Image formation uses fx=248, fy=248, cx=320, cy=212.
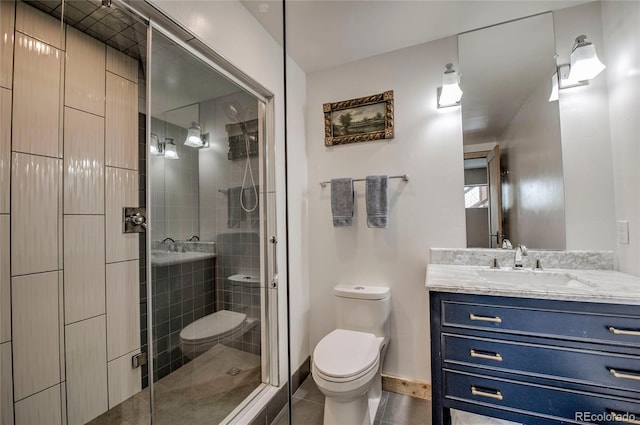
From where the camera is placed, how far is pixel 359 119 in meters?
1.89

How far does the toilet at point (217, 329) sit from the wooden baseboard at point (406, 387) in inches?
39.4

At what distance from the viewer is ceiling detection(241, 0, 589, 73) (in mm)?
1419

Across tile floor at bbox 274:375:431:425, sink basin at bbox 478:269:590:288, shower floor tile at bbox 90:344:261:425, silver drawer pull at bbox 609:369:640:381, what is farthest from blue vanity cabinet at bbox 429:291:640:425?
shower floor tile at bbox 90:344:261:425

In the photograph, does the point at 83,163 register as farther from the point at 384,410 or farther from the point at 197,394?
the point at 384,410

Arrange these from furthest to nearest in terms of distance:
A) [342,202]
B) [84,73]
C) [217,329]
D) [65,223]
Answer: [342,202] → [217,329] → [84,73] → [65,223]

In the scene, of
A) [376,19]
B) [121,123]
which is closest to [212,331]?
[121,123]

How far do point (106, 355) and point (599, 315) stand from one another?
2.27 meters

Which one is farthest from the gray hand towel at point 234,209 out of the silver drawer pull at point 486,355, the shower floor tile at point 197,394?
the silver drawer pull at point 486,355

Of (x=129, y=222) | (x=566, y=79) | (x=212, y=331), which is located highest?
(x=566, y=79)

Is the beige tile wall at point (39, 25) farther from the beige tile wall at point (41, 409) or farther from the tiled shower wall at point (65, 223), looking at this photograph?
the beige tile wall at point (41, 409)

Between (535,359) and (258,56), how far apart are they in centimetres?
207

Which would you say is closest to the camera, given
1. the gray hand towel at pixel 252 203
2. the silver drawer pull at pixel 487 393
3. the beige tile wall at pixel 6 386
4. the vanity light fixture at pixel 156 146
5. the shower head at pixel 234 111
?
the beige tile wall at pixel 6 386

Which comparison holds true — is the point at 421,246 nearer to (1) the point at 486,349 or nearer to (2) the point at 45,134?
(1) the point at 486,349

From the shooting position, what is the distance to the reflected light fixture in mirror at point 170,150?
4.35ft
